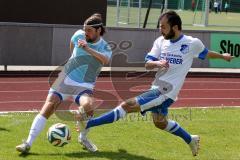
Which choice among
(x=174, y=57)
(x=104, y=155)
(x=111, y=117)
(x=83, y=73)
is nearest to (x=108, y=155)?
(x=104, y=155)

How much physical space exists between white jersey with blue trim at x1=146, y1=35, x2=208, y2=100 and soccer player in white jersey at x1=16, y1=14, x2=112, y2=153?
0.74 meters

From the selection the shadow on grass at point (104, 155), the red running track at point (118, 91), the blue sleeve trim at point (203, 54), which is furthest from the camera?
the red running track at point (118, 91)

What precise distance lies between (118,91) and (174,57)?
8.43 metres

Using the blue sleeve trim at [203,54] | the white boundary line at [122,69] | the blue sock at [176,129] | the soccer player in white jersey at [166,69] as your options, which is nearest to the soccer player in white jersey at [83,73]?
the soccer player in white jersey at [166,69]

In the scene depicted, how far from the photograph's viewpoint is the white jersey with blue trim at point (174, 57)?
301 inches

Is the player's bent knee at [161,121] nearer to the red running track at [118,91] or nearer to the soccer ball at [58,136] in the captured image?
the soccer ball at [58,136]

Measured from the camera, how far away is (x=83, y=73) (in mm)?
7984

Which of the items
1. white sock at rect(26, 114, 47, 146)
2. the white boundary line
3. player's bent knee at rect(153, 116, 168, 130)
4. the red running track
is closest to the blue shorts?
player's bent knee at rect(153, 116, 168, 130)

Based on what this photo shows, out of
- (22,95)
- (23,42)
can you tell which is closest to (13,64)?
(23,42)

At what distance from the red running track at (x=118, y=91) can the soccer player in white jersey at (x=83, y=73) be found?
15.5 feet

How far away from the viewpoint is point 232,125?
10.7 meters

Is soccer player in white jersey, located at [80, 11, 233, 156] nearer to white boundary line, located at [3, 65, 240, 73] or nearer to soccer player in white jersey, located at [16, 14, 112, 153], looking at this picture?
soccer player in white jersey, located at [16, 14, 112, 153]

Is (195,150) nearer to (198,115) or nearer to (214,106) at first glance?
(198,115)

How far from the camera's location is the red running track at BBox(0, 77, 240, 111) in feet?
44.4
